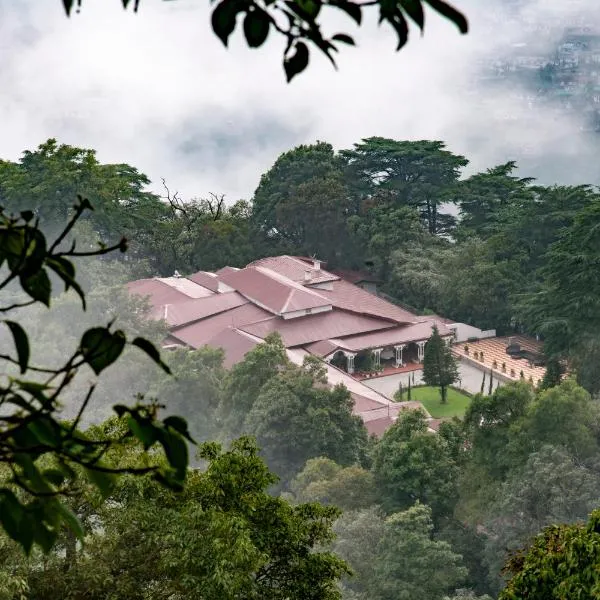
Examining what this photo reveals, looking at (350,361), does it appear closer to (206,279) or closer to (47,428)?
(206,279)

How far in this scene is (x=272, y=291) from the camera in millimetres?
20891

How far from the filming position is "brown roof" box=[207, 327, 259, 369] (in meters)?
18.5

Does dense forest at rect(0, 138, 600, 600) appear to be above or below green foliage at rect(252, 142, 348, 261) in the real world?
below

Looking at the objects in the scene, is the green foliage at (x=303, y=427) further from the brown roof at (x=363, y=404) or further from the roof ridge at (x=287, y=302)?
the roof ridge at (x=287, y=302)

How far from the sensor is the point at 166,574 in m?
5.69

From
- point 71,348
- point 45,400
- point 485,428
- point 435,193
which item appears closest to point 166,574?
point 45,400

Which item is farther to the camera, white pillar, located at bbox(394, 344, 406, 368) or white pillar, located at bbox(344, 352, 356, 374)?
white pillar, located at bbox(394, 344, 406, 368)

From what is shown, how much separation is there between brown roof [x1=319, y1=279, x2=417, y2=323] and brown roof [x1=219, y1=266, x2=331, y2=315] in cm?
62

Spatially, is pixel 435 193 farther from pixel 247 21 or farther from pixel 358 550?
pixel 247 21

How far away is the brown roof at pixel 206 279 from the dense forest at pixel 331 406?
43.9 inches

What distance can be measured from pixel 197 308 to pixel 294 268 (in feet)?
9.40

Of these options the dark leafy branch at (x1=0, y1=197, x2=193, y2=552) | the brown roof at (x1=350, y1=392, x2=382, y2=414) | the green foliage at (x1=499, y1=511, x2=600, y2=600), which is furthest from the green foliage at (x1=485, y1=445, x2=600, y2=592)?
the dark leafy branch at (x1=0, y1=197, x2=193, y2=552)

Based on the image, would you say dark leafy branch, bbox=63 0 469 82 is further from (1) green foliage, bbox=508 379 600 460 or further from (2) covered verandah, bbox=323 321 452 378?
(2) covered verandah, bbox=323 321 452 378

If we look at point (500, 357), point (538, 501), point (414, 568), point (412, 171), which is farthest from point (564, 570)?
point (412, 171)
